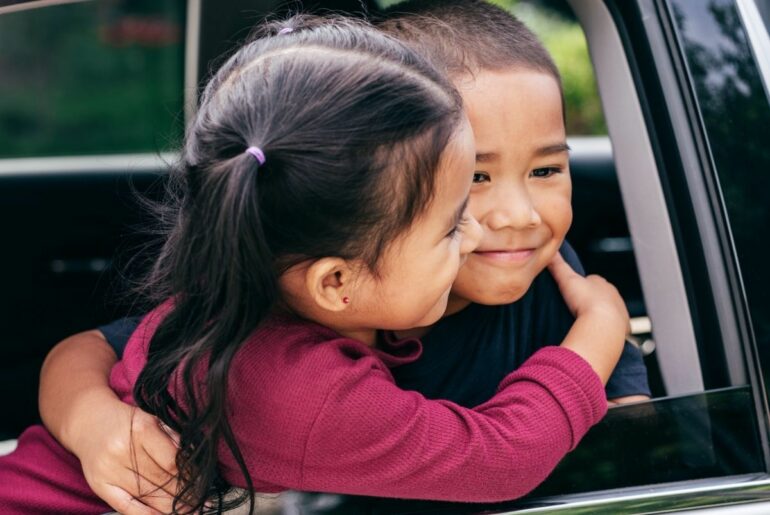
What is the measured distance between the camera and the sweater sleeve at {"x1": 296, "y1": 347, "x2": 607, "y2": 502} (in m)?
1.17

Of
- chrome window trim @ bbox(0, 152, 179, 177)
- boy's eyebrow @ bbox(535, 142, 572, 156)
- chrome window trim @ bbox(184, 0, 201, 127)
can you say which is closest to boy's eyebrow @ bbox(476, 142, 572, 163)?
boy's eyebrow @ bbox(535, 142, 572, 156)

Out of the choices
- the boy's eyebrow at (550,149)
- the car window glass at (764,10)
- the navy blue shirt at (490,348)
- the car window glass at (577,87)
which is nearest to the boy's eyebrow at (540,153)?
the boy's eyebrow at (550,149)

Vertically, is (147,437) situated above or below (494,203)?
below

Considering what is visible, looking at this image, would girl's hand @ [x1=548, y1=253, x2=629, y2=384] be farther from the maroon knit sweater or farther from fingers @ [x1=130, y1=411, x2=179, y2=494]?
fingers @ [x1=130, y1=411, x2=179, y2=494]

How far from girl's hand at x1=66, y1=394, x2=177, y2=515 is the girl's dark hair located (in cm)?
4

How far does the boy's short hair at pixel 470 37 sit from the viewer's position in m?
1.57

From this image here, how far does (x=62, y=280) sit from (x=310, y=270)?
1.76m

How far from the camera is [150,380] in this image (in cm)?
123

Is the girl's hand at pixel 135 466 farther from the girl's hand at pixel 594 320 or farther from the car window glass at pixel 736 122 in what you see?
the car window glass at pixel 736 122

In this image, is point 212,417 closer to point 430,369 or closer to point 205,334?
point 205,334

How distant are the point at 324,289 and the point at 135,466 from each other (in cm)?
32

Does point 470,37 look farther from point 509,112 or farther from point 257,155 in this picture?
point 257,155

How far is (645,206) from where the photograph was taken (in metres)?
1.55

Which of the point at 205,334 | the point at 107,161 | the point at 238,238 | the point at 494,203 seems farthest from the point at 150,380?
the point at 107,161
